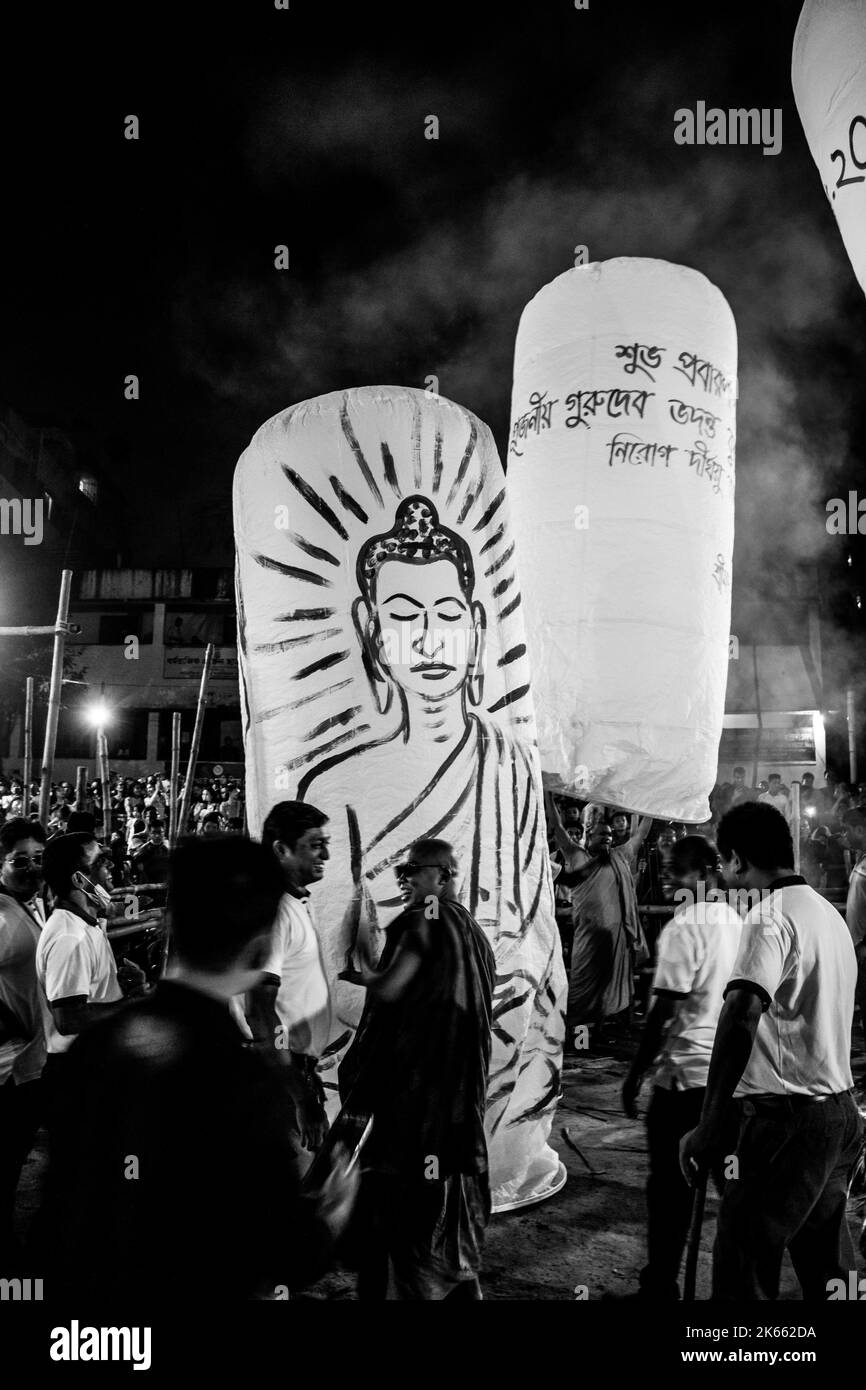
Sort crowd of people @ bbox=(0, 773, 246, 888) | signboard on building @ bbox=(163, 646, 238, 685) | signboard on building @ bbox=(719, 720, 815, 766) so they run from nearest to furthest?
crowd of people @ bbox=(0, 773, 246, 888)
signboard on building @ bbox=(719, 720, 815, 766)
signboard on building @ bbox=(163, 646, 238, 685)

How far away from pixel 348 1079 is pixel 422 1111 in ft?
0.73

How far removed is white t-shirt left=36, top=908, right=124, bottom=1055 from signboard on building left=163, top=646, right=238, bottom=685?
25.5 meters

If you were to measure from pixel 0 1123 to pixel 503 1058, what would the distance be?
1.87 m

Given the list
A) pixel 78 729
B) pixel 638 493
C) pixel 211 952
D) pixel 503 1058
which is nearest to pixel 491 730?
pixel 503 1058

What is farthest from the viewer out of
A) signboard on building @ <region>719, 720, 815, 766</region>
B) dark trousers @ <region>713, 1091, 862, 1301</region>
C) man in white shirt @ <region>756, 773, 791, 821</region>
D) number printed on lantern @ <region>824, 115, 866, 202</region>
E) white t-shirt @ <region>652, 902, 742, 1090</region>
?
signboard on building @ <region>719, 720, 815, 766</region>

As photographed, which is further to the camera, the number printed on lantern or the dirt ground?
the dirt ground

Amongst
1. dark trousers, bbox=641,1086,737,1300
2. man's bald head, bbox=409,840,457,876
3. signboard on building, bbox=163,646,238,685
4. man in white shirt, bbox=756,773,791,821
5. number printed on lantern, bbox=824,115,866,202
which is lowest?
dark trousers, bbox=641,1086,737,1300

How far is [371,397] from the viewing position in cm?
405

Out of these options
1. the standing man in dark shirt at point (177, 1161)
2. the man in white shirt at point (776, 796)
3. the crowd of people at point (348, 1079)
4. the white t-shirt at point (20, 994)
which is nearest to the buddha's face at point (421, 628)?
the crowd of people at point (348, 1079)

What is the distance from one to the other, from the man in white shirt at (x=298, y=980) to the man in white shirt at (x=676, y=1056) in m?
1.02

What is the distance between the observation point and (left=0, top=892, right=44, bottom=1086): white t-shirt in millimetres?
2936

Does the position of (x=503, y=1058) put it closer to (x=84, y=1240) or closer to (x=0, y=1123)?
(x=0, y=1123)

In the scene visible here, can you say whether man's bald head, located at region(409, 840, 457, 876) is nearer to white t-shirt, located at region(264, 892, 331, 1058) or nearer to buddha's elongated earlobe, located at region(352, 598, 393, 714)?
white t-shirt, located at region(264, 892, 331, 1058)

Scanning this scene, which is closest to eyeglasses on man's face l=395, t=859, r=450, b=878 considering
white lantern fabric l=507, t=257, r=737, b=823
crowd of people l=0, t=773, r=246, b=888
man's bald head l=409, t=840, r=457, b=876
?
man's bald head l=409, t=840, r=457, b=876
